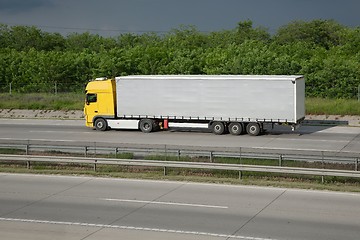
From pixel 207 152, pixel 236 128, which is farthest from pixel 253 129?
pixel 207 152

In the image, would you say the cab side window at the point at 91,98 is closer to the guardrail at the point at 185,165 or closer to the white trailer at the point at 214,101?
the white trailer at the point at 214,101

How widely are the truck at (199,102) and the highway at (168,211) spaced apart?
14.3m

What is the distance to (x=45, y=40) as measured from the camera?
326ft

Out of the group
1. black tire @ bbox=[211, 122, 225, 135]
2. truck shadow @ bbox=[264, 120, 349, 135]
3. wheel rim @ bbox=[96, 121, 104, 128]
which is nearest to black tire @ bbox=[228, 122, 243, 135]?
black tire @ bbox=[211, 122, 225, 135]

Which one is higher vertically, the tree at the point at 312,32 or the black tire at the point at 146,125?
the tree at the point at 312,32

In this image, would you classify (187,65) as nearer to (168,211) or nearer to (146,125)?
(146,125)

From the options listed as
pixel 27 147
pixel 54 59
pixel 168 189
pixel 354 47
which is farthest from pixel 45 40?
pixel 168 189

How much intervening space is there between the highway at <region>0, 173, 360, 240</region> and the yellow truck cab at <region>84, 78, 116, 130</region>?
16.6 m

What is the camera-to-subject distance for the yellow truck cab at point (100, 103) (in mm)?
40812

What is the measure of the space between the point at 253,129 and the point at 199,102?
3.59m

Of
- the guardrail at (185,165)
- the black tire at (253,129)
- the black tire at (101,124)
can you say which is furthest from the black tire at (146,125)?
the guardrail at (185,165)

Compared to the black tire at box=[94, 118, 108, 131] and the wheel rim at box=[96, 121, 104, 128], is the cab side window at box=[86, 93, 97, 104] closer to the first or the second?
the black tire at box=[94, 118, 108, 131]

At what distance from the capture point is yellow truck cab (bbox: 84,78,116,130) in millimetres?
40812

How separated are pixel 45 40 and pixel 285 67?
179 ft
